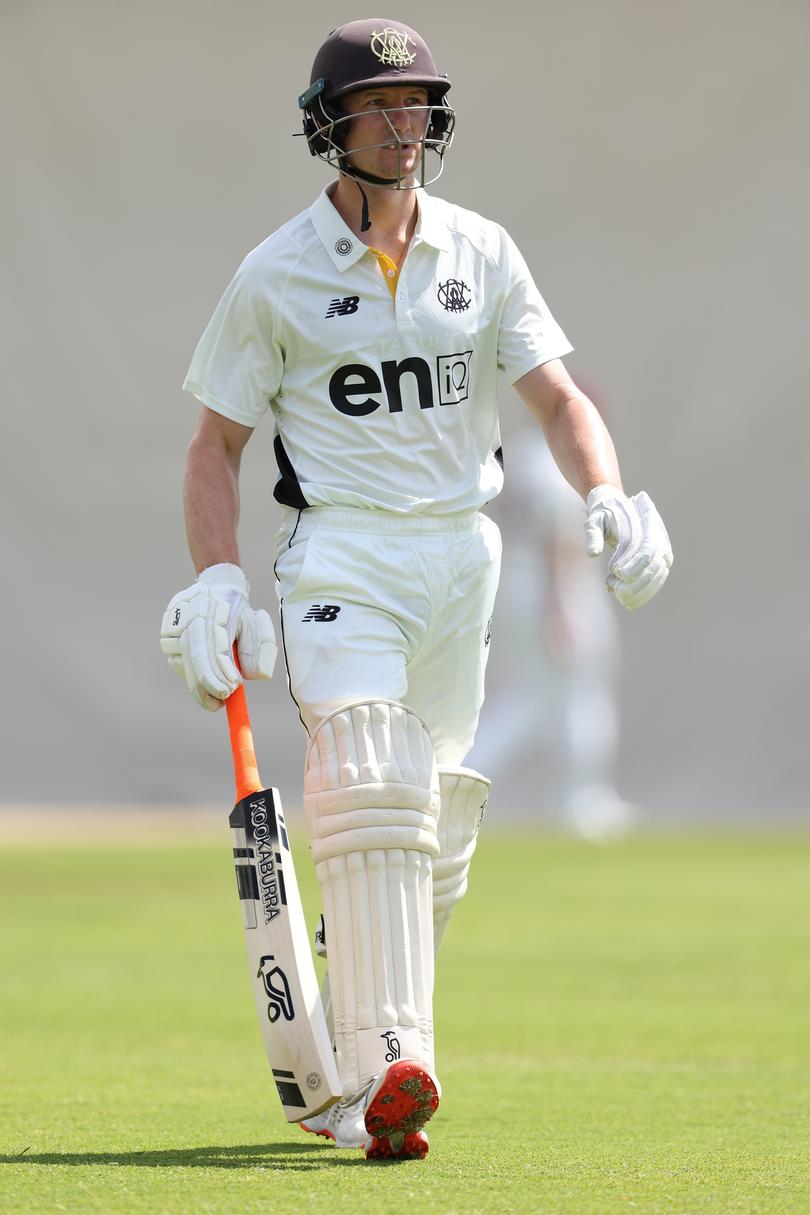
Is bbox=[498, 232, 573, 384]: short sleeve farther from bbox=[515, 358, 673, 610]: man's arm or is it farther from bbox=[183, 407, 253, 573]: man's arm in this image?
bbox=[183, 407, 253, 573]: man's arm

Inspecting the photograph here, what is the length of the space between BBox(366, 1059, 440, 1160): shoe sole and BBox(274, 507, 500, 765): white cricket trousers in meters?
0.56

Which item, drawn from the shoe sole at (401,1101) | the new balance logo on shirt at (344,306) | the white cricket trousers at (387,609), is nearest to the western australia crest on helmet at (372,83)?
the new balance logo on shirt at (344,306)

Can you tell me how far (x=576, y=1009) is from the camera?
502cm

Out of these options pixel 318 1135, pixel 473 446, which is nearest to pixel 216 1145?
pixel 318 1135

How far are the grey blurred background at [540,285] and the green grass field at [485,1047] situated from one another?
4238 millimetres

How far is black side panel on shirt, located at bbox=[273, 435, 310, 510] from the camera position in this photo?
3086 millimetres

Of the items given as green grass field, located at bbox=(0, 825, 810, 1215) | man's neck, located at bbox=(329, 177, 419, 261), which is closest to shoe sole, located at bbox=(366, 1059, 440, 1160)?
green grass field, located at bbox=(0, 825, 810, 1215)

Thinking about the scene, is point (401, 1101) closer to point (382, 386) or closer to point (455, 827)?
point (455, 827)

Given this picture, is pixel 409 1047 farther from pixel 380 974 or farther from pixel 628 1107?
pixel 628 1107

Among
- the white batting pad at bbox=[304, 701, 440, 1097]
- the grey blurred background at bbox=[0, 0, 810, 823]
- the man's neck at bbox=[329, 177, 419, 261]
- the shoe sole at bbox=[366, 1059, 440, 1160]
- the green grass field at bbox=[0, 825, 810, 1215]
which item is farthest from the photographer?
the grey blurred background at bbox=[0, 0, 810, 823]

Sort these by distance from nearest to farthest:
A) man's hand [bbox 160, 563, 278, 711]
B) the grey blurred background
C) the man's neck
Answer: man's hand [bbox 160, 563, 278, 711], the man's neck, the grey blurred background

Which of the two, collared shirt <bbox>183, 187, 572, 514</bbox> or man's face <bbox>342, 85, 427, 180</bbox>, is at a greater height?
man's face <bbox>342, 85, 427, 180</bbox>

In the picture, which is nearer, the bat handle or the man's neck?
the bat handle

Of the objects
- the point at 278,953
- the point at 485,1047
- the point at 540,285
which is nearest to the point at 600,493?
the point at 278,953
